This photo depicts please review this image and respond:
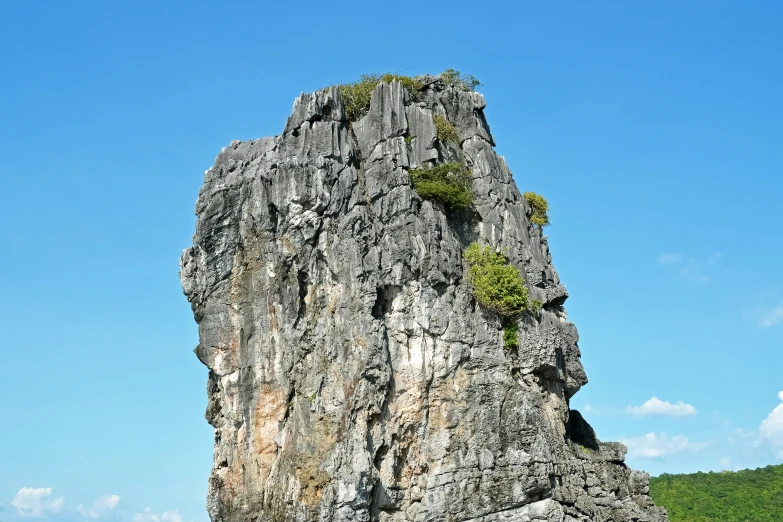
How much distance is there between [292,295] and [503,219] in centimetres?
728

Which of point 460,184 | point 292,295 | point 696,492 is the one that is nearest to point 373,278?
point 292,295

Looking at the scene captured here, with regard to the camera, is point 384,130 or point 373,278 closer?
point 373,278

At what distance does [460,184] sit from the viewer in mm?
29484

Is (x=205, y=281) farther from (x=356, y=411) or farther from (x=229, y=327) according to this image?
(x=356, y=411)

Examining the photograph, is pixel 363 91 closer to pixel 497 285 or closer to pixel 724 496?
pixel 497 285

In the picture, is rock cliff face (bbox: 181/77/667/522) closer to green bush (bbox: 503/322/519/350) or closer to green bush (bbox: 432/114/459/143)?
green bush (bbox: 503/322/519/350)

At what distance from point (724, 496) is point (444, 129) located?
37.2 metres

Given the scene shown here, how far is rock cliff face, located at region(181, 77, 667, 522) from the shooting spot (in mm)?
26000

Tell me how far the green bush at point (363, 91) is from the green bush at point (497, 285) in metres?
6.36

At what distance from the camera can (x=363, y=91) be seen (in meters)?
31.6

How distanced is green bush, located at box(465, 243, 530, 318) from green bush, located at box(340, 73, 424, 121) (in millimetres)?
6365

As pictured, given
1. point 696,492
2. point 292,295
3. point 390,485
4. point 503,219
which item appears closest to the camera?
point 390,485

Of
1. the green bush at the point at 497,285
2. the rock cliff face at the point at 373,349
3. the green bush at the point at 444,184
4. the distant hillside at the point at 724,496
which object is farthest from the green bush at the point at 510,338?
the distant hillside at the point at 724,496

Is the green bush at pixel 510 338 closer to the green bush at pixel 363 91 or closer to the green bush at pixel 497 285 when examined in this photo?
the green bush at pixel 497 285
